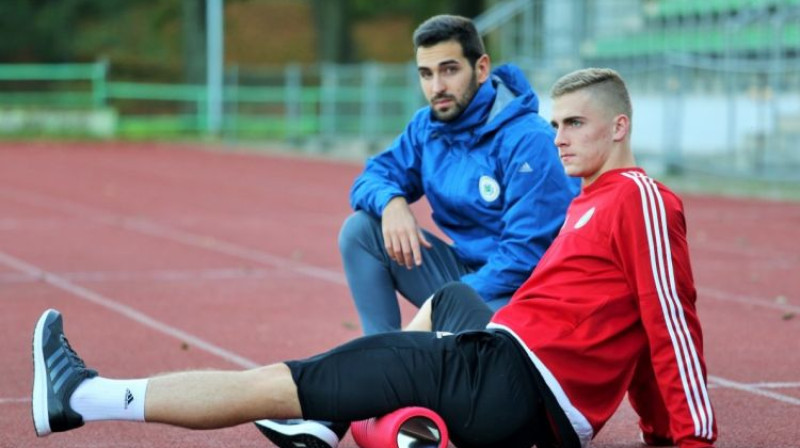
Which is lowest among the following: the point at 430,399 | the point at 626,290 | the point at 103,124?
the point at 103,124

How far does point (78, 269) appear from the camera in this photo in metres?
11.1

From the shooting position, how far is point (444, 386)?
450 centimetres

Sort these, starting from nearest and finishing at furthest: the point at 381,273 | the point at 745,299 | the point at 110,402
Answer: the point at 110,402, the point at 381,273, the point at 745,299

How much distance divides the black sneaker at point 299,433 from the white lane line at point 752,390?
2.29 metres

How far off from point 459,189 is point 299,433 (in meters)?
1.53

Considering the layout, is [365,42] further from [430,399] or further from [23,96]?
[430,399]

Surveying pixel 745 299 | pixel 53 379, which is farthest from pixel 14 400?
pixel 745 299

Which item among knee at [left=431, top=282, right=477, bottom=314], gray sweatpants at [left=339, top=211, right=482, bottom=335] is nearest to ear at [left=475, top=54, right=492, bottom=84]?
gray sweatpants at [left=339, top=211, right=482, bottom=335]

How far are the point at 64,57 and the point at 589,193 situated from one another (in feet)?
170

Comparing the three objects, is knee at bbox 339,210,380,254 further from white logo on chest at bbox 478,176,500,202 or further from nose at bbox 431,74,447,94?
nose at bbox 431,74,447,94

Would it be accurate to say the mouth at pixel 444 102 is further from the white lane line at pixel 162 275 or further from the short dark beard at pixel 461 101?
the white lane line at pixel 162 275

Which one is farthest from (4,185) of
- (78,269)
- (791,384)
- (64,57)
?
(64,57)

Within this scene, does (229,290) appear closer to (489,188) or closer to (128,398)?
(489,188)

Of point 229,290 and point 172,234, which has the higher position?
point 229,290
